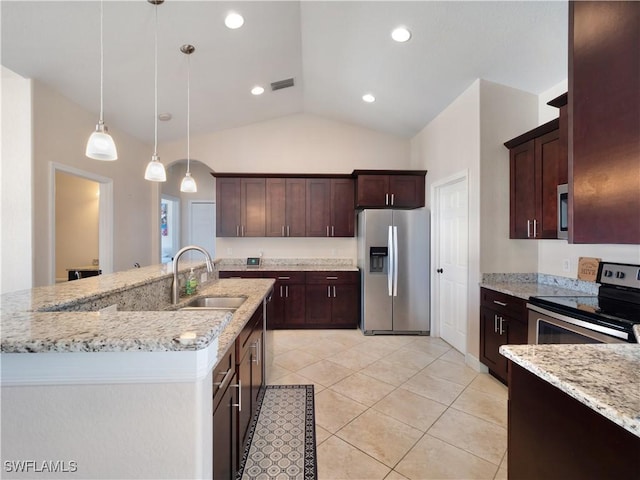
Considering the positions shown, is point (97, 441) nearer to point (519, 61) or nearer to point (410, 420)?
point (410, 420)

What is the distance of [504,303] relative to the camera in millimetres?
2566

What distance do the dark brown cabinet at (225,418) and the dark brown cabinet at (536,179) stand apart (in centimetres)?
266

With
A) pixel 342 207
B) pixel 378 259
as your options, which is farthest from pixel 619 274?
pixel 342 207

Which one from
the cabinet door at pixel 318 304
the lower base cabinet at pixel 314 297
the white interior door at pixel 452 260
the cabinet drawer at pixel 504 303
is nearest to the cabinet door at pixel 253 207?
the lower base cabinet at pixel 314 297

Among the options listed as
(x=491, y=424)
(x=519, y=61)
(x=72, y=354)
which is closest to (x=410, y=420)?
(x=491, y=424)

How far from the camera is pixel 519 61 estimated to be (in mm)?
2580

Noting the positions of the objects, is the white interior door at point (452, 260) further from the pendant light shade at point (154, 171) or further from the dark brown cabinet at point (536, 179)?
the pendant light shade at point (154, 171)

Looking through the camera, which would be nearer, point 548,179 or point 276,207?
point 548,179

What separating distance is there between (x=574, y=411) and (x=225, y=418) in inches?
49.4

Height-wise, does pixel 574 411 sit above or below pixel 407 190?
below

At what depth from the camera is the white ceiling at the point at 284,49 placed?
2.21 meters

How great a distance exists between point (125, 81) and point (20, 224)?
169cm

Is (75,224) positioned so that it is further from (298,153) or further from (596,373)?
(596,373)

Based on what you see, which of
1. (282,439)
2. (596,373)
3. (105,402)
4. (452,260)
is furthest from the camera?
(452,260)
